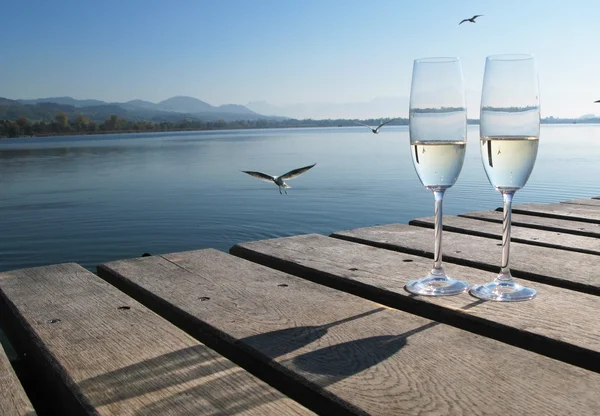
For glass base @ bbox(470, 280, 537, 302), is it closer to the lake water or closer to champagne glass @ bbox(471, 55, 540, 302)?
champagne glass @ bbox(471, 55, 540, 302)

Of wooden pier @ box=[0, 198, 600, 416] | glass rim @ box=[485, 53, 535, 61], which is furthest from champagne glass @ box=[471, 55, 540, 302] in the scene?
wooden pier @ box=[0, 198, 600, 416]

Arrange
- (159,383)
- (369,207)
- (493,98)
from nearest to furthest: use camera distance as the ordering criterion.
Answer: (159,383)
(493,98)
(369,207)

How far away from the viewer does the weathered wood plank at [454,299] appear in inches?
58.9

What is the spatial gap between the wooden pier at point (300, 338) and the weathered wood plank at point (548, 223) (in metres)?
0.61

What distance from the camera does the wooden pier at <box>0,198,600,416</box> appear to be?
1205mm

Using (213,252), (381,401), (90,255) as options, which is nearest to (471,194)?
(90,255)

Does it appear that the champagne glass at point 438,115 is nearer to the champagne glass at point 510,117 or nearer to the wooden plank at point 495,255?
the champagne glass at point 510,117

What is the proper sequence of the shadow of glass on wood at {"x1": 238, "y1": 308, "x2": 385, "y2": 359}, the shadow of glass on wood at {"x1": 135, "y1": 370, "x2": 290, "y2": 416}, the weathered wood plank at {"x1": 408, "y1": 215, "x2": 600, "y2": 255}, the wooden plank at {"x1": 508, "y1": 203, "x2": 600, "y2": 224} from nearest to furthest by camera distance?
1. the shadow of glass on wood at {"x1": 135, "y1": 370, "x2": 290, "y2": 416}
2. the shadow of glass on wood at {"x1": 238, "y1": 308, "x2": 385, "y2": 359}
3. the weathered wood plank at {"x1": 408, "y1": 215, "x2": 600, "y2": 255}
4. the wooden plank at {"x1": 508, "y1": 203, "x2": 600, "y2": 224}

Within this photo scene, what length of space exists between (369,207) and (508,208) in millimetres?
14279

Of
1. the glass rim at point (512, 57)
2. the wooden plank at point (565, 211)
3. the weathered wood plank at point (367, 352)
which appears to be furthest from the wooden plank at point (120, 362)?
the wooden plank at point (565, 211)

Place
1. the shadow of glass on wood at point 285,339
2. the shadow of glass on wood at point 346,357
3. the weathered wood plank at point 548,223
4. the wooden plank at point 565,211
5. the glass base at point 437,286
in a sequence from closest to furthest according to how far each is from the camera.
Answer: the shadow of glass on wood at point 346,357
the shadow of glass on wood at point 285,339
the glass base at point 437,286
the weathered wood plank at point 548,223
the wooden plank at point 565,211

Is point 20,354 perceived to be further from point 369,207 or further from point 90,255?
point 369,207

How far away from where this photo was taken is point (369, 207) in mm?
16094

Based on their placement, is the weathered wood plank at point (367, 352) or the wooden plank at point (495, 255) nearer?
the weathered wood plank at point (367, 352)
